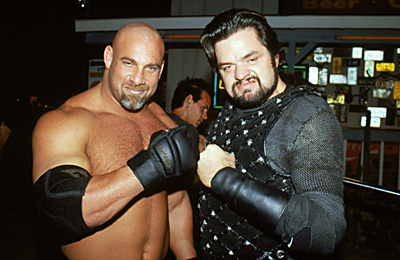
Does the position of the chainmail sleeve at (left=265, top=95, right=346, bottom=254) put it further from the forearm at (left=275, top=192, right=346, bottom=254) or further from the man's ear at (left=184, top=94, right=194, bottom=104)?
the man's ear at (left=184, top=94, right=194, bottom=104)

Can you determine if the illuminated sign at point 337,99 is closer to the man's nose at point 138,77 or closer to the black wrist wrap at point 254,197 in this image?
the man's nose at point 138,77

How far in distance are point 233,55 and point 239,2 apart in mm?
7243

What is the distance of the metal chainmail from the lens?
1.95m

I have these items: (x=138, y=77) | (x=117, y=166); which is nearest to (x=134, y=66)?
(x=138, y=77)

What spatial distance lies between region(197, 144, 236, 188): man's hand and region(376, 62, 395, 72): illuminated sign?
893cm

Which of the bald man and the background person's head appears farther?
the background person's head

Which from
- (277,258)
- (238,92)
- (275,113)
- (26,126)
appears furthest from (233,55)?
(26,126)

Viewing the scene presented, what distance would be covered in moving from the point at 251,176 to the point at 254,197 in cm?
32

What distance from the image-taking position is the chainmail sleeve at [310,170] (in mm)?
1583

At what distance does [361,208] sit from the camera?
707 cm

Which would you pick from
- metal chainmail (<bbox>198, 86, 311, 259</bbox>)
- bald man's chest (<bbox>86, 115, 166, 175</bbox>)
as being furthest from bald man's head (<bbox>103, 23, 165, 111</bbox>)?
metal chainmail (<bbox>198, 86, 311, 259</bbox>)

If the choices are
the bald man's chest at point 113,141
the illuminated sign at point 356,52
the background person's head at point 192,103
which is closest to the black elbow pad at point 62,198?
the bald man's chest at point 113,141

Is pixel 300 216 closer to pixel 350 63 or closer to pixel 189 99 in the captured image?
pixel 189 99

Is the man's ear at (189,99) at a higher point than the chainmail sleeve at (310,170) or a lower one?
higher
